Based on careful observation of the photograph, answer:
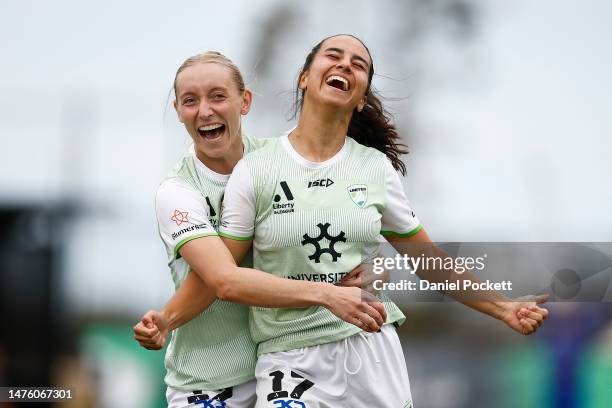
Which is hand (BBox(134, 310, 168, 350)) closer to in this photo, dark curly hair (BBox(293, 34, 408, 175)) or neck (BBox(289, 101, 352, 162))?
neck (BBox(289, 101, 352, 162))

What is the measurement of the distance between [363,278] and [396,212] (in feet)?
1.02

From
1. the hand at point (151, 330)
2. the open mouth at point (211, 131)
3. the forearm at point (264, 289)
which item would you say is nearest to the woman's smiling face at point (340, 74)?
the open mouth at point (211, 131)

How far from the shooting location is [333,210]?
3.48 metres

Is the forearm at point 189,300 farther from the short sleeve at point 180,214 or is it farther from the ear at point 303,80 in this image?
the ear at point 303,80

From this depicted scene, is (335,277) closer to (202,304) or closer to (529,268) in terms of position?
(202,304)

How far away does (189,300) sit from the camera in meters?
3.55

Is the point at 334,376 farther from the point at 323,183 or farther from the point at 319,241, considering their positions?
the point at 323,183

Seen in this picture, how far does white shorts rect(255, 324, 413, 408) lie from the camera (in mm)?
3418

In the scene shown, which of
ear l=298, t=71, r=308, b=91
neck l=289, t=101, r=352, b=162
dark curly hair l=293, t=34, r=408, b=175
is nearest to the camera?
neck l=289, t=101, r=352, b=162

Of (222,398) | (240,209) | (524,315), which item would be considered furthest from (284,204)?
(524,315)

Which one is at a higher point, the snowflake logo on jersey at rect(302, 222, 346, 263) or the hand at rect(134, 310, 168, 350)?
the snowflake logo on jersey at rect(302, 222, 346, 263)

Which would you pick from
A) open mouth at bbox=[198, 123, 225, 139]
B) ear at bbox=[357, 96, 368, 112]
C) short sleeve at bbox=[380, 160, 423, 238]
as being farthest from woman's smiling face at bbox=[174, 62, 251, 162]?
short sleeve at bbox=[380, 160, 423, 238]

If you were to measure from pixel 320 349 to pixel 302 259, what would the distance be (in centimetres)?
32

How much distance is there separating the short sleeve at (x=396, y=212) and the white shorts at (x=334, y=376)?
16.5 inches
